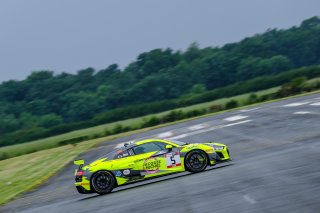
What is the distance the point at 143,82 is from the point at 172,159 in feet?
464

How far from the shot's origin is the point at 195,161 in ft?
63.9

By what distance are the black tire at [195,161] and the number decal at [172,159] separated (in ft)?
0.79

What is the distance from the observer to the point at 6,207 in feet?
68.3

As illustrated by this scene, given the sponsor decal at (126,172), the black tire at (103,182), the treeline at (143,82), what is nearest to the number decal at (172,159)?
the sponsor decal at (126,172)

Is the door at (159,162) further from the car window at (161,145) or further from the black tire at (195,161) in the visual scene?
the black tire at (195,161)

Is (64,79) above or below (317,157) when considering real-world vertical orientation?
above

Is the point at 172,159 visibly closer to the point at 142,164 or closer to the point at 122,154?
the point at 142,164

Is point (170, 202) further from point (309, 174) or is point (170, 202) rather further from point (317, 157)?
point (317, 157)

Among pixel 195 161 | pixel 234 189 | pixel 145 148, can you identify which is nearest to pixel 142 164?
pixel 145 148

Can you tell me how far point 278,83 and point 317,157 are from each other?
266 ft

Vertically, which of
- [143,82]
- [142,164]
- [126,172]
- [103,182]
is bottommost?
[103,182]

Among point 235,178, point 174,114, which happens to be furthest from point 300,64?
point 235,178

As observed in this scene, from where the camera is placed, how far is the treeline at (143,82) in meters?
147

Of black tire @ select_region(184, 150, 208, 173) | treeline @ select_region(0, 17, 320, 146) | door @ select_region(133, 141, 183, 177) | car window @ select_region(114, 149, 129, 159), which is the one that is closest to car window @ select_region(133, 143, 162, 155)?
door @ select_region(133, 141, 183, 177)
